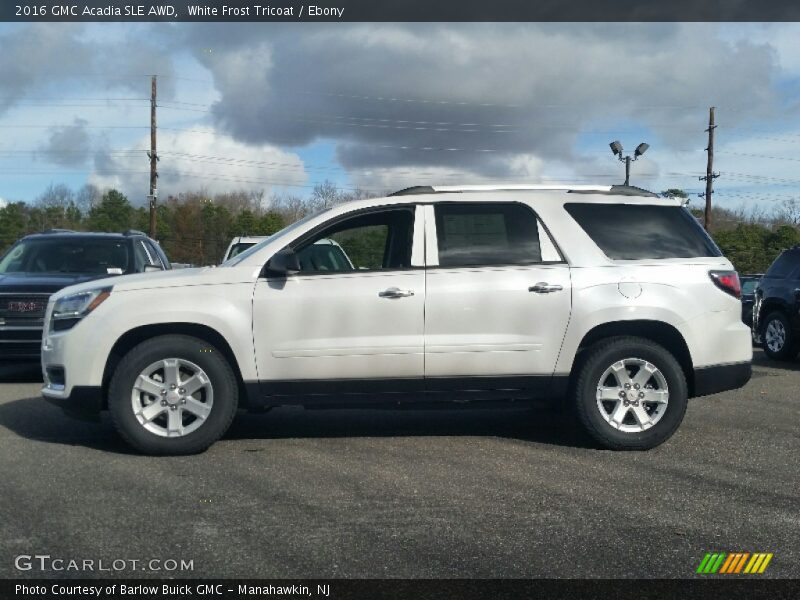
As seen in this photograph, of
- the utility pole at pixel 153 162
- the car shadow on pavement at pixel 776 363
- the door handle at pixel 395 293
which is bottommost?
the car shadow on pavement at pixel 776 363

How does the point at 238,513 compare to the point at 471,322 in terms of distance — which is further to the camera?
the point at 471,322

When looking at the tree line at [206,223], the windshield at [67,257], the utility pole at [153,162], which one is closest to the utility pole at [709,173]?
the tree line at [206,223]

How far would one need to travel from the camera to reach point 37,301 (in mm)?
9727

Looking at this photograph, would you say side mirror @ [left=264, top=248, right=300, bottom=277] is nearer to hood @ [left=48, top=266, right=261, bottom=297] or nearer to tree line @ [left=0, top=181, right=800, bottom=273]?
hood @ [left=48, top=266, right=261, bottom=297]

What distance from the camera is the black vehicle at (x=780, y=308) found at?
12.4m

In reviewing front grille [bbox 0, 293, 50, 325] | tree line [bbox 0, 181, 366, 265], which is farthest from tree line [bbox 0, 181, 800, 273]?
front grille [bbox 0, 293, 50, 325]

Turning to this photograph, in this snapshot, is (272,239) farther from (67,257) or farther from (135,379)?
(67,257)

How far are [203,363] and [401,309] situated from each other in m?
1.47

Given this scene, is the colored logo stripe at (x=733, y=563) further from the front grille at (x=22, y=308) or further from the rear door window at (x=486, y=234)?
the front grille at (x=22, y=308)
